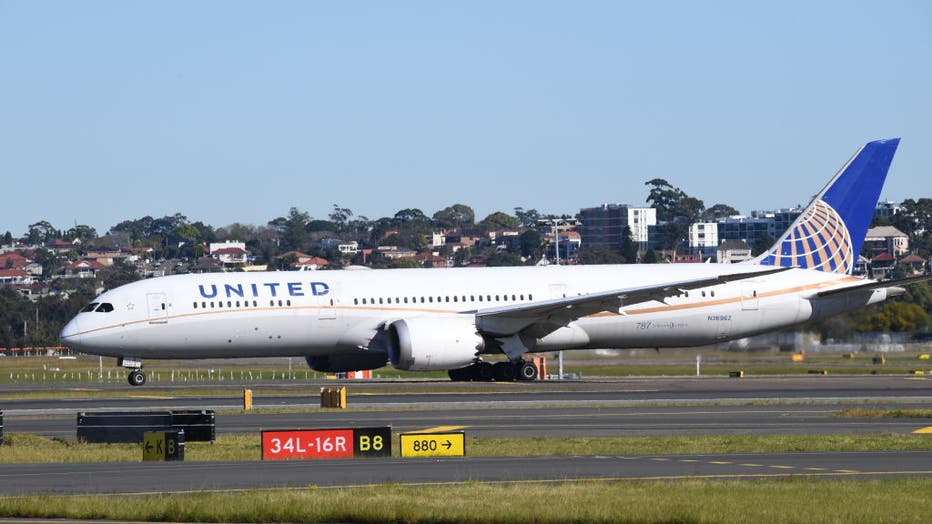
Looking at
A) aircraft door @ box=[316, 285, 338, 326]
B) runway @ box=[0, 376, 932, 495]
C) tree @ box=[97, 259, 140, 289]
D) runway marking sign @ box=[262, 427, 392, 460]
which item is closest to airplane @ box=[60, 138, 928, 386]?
aircraft door @ box=[316, 285, 338, 326]

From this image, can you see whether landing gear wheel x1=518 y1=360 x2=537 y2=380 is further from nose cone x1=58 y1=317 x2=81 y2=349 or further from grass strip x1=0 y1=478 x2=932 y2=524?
grass strip x1=0 y1=478 x2=932 y2=524

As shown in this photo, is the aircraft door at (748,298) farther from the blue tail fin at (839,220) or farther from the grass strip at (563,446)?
the grass strip at (563,446)

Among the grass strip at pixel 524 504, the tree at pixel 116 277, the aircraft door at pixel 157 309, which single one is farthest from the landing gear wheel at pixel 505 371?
the tree at pixel 116 277

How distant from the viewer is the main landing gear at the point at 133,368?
48.3 meters

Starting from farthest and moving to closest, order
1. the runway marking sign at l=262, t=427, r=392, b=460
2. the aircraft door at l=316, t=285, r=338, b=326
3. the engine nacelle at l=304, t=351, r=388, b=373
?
1. the engine nacelle at l=304, t=351, r=388, b=373
2. the aircraft door at l=316, t=285, r=338, b=326
3. the runway marking sign at l=262, t=427, r=392, b=460

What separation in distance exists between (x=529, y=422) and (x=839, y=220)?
25828 millimetres

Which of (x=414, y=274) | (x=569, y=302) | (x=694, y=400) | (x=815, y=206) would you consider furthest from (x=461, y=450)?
(x=815, y=206)

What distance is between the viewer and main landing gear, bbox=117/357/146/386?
48.3 metres

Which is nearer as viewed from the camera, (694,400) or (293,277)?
(694,400)

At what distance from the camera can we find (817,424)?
3138 centimetres

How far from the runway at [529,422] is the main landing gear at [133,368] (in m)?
0.35

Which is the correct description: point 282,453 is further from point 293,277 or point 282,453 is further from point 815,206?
point 815,206

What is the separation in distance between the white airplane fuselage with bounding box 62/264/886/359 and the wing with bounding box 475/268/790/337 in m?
0.86

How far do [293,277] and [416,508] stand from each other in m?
31.1
